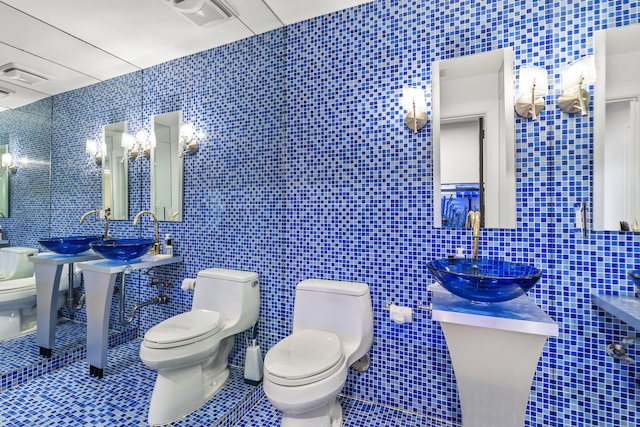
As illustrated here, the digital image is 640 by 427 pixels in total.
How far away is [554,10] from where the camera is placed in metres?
1.46

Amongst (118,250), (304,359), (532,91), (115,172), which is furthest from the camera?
(115,172)

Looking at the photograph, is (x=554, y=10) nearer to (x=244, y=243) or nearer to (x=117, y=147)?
(x=244, y=243)

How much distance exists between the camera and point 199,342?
5.30 feet

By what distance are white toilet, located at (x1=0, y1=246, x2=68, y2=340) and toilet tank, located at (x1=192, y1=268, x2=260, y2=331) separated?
88cm

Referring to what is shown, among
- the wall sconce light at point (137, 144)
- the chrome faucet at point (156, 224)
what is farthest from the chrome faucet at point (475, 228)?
the wall sconce light at point (137, 144)

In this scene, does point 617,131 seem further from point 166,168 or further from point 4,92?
point 4,92

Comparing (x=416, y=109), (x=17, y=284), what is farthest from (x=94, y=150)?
(x=416, y=109)

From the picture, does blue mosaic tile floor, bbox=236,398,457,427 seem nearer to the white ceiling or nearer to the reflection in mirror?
the reflection in mirror

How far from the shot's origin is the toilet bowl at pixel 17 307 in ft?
5.20

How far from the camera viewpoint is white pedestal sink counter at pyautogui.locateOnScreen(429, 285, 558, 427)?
1.10 metres

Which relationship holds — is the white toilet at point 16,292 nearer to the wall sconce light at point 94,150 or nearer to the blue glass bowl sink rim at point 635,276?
the wall sconce light at point 94,150

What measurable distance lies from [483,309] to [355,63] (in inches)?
61.6

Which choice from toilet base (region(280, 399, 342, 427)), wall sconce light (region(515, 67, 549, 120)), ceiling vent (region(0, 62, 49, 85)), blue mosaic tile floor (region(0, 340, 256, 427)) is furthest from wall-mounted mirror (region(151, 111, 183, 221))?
wall sconce light (region(515, 67, 549, 120))

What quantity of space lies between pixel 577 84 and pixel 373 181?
3.55ft
